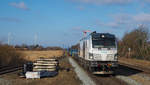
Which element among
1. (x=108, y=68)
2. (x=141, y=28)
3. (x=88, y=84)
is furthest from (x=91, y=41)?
(x=141, y=28)

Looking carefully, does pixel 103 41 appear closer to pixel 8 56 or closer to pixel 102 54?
pixel 102 54

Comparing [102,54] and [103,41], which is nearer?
[102,54]

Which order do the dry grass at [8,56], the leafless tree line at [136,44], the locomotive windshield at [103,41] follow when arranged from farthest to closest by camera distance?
the leafless tree line at [136,44] → the dry grass at [8,56] → the locomotive windshield at [103,41]

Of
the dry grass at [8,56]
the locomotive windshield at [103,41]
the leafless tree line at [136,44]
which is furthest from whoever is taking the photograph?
the leafless tree line at [136,44]

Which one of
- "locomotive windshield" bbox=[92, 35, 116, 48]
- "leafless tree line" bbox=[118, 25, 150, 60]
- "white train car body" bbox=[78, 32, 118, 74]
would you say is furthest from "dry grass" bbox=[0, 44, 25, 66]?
"leafless tree line" bbox=[118, 25, 150, 60]

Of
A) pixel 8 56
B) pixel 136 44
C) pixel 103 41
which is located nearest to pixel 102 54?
pixel 103 41

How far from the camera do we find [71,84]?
1303cm

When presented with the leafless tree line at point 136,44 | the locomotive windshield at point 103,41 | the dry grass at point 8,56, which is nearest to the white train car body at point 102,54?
the locomotive windshield at point 103,41

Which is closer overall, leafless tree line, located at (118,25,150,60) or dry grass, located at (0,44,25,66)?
dry grass, located at (0,44,25,66)

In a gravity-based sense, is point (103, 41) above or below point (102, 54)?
above

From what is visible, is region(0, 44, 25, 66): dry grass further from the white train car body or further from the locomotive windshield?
the locomotive windshield

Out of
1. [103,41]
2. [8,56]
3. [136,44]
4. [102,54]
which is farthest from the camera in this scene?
[136,44]

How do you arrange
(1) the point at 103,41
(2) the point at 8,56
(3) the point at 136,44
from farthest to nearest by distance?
1. (3) the point at 136,44
2. (2) the point at 8,56
3. (1) the point at 103,41

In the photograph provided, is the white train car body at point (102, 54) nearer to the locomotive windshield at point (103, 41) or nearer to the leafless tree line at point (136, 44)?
the locomotive windshield at point (103, 41)
